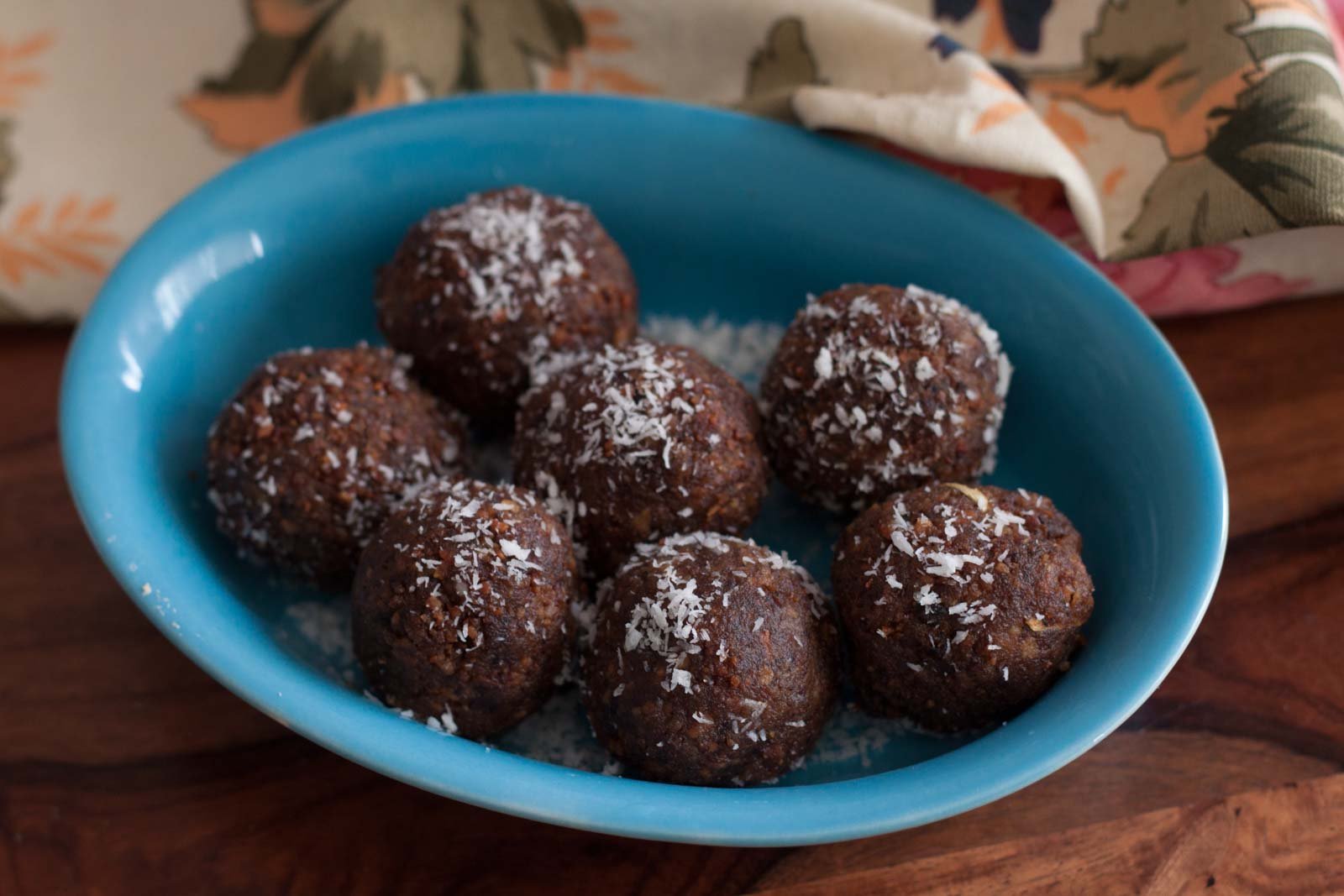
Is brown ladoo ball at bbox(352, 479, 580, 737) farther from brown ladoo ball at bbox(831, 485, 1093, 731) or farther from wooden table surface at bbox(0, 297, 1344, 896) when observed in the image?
brown ladoo ball at bbox(831, 485, 1093, 731)

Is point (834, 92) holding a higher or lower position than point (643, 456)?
higher

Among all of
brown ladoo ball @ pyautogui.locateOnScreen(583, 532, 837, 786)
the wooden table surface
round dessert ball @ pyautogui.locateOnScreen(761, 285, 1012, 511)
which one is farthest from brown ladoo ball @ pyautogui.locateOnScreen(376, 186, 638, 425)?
the wooden table surface

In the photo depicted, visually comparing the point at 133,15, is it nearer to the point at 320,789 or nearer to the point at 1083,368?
the point at 320,789

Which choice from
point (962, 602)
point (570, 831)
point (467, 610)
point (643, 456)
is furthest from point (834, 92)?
point (570, 831)

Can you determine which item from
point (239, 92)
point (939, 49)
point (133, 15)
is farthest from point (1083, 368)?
point (133, 15)

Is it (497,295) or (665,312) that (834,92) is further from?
(497,295)
